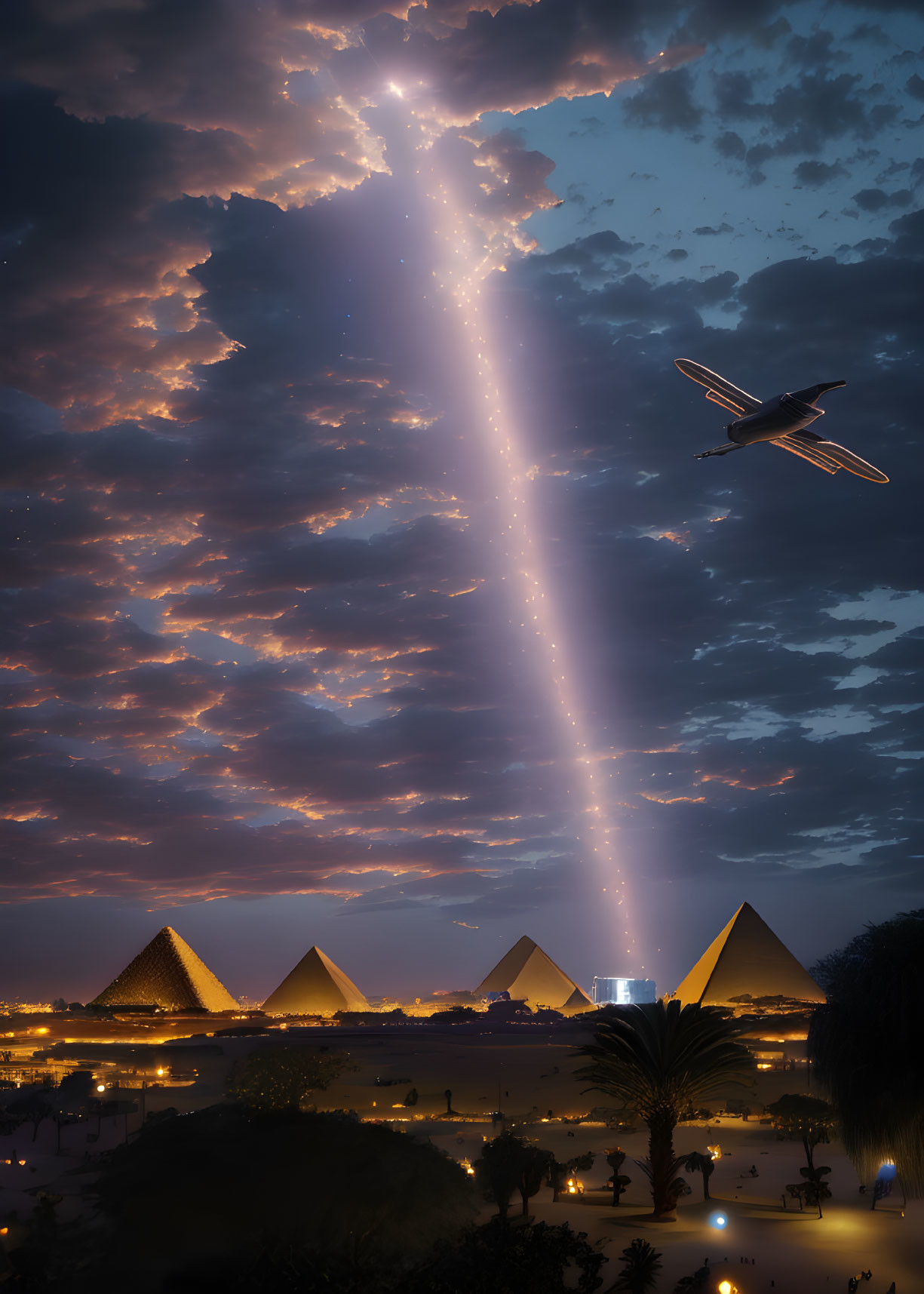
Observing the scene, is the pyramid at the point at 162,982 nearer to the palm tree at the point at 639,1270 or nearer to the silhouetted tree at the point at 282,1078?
the silhouetted tree at the point at 282,1078

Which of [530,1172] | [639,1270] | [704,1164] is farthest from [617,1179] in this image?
[639,1270]

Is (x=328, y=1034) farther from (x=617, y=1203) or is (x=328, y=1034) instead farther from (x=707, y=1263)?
(x=707, y=1263)

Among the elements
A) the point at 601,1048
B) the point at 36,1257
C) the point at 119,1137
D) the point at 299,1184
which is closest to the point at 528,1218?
the point at 601,1048

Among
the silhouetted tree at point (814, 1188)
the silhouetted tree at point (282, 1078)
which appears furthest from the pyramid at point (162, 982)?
the silhouetted tree at point (814, 1188)

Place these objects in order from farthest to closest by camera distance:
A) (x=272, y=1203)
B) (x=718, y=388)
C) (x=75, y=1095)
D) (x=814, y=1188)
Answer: (x=75, y=1095), (x=814, y=1188), (x=718, y=388), (x=272, y=1203)

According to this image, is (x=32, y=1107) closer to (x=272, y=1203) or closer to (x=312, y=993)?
(x=272, y=1203)
